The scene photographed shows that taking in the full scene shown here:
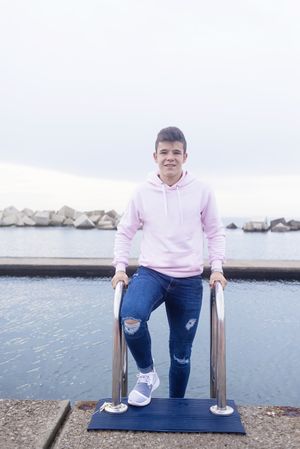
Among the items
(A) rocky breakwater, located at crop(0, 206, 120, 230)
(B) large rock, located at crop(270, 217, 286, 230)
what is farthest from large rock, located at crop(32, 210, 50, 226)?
(B) large rock, located at crop(270, 217, 286, 230)

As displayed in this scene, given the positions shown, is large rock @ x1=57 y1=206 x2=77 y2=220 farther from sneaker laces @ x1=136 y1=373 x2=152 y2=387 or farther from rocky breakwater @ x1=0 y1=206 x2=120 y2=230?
sneaker laces @ x1=136 y1=373 x2=152 y2=387

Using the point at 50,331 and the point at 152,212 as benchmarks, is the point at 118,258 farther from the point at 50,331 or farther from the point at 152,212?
the point at 50,331

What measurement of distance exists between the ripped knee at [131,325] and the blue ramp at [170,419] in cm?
45

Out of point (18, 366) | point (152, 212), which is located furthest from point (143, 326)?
point (18, 366)

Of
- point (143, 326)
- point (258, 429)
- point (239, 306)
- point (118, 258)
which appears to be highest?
point (118, 258)

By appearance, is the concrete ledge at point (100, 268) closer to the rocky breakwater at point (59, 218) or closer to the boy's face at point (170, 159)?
the boy's face at point (170, 159)

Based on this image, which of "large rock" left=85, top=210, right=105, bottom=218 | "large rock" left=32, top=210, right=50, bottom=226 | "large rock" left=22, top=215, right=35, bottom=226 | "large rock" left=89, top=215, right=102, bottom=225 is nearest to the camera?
"large rock" left=89, top=215, right=102, bottom=225

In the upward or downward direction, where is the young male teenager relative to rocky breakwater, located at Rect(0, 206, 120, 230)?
upward

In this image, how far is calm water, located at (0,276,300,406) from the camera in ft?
14.3

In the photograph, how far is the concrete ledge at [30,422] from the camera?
6.92ft

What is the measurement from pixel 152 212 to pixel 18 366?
3272mm

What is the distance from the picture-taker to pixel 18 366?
491cm

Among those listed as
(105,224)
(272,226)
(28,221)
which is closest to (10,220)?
(28,221)

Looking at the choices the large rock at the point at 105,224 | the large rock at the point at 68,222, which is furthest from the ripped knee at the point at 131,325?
the large rock at the point at 68,222
